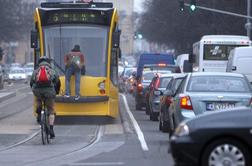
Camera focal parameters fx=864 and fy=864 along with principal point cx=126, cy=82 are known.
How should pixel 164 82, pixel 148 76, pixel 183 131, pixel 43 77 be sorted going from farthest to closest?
pixel 148 76 < pixel 164 82 < pixel 43 77 < pixel 183 131

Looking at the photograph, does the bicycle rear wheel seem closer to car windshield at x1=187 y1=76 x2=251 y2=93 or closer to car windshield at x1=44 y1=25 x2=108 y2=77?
car windshield at x1=187 y1=76 x2=251 y2=93

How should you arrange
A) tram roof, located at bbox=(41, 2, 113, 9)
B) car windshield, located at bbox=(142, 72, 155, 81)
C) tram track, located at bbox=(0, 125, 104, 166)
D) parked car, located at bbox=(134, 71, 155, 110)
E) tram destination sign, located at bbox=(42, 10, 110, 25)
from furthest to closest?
1. car windshield, located at bbox=(142, 72, 155, 81)
2. parked car, located at bbox=(134, 71, 155, 110)
3. tram roof, located at bbox=(41, 2, 113, 9)
4. tram destination sign, located at bbox=(42, 10, 110, 25)
5. tram track, located at bbox=(0, 125, 104, 166)

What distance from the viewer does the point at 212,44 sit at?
135ft

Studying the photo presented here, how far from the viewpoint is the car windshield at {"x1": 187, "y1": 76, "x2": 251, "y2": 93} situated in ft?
54.5

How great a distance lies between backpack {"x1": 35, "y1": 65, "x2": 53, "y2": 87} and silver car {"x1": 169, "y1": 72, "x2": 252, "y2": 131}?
281cm

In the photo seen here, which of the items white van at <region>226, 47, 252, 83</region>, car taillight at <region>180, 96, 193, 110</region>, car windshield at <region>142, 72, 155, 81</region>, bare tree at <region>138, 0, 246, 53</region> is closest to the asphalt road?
car taillight at <region>180, 96, 193, 110</region>

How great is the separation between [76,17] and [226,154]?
45.2ft

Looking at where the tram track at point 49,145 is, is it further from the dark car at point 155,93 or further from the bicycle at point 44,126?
the dark car at point 155,93

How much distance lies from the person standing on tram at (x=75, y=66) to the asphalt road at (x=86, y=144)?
41.0 inches

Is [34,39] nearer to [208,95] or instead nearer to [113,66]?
[113,66]

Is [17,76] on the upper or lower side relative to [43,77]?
lower

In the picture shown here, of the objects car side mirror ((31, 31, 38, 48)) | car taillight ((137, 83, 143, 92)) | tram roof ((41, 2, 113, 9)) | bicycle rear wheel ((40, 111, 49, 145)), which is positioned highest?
tram roof ((41, 2, 113, 9))

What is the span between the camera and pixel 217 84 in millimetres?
16797

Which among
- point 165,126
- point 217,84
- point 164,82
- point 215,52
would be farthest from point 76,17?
point 215,52
